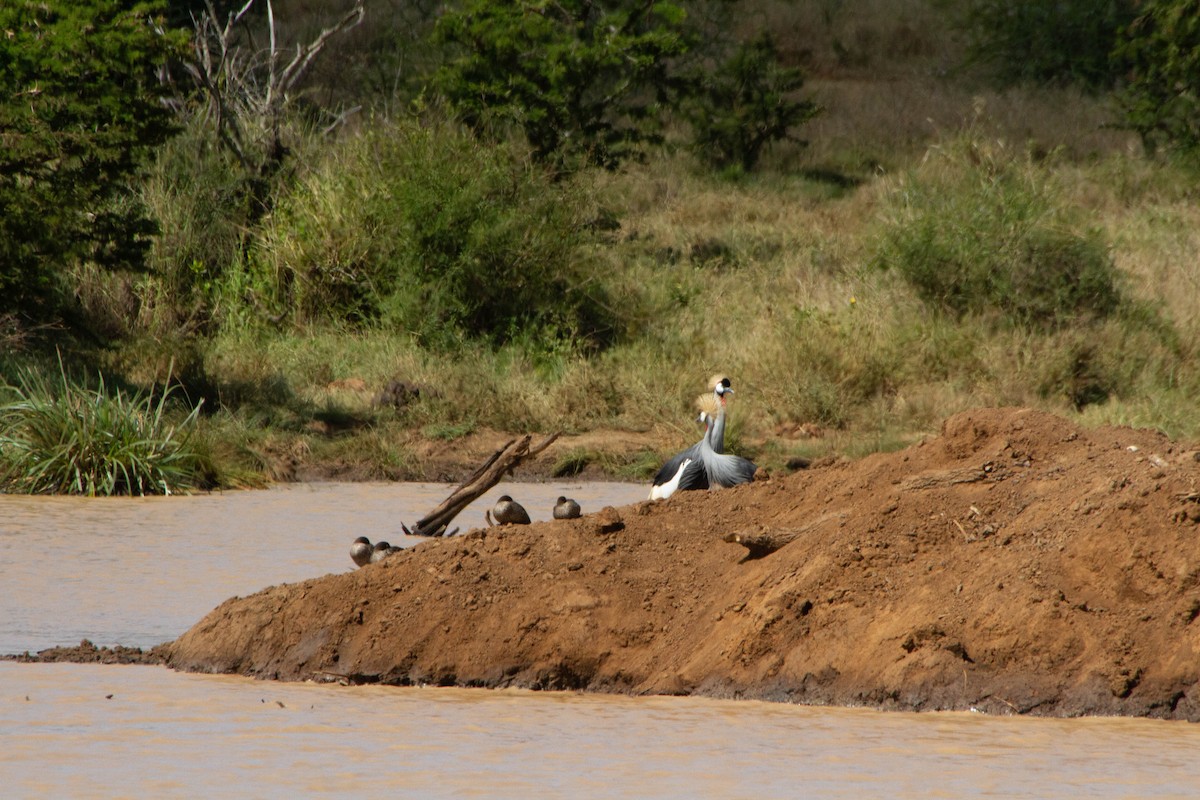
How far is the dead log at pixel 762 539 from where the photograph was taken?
670 cm

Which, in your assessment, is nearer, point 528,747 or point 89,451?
point 528,747

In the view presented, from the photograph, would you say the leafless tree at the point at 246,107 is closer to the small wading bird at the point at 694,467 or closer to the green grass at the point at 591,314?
the green grass at the point at 591,314

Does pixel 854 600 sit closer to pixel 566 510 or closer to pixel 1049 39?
pixel 566 510

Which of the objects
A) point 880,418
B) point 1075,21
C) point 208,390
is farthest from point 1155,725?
point 1075,21

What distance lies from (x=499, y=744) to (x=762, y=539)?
1787 millimetres

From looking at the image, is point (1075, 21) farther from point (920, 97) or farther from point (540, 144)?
point (540, 144)

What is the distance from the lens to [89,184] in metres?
Result: 13.4

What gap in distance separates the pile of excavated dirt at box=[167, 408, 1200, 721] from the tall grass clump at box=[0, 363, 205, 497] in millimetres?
5329

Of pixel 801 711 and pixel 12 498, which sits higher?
pixel 801 711

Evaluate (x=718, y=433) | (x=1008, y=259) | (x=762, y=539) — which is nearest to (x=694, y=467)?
(x=718, y=433)

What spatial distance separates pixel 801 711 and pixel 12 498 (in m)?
7.42

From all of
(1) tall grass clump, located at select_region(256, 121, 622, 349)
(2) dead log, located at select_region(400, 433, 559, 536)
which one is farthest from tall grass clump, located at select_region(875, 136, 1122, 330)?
(2) dead log, located at select_region(400, 433, 559, 536)

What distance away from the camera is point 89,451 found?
38.9ft

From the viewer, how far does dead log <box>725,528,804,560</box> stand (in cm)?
670
